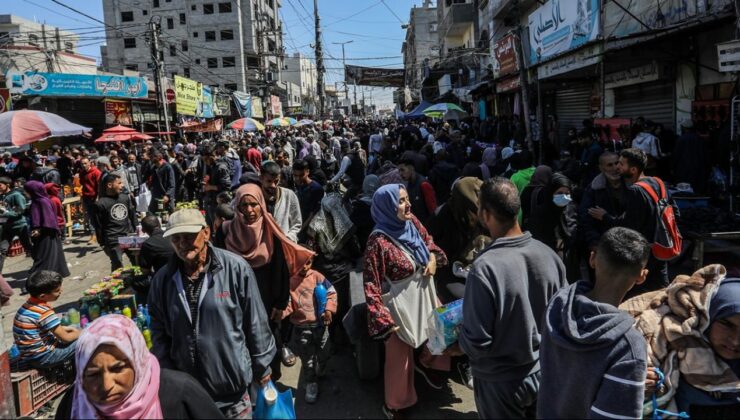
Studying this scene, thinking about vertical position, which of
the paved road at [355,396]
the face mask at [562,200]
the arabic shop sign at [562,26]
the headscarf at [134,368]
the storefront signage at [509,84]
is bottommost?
the paved road at [355,396]

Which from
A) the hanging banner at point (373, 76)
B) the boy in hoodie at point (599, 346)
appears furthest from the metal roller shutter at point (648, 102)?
the hanging banner at point (373, 76)

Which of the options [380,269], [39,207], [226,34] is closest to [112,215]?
[39,207]

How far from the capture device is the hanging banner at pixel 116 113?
70.3 feet

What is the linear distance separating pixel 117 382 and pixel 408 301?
6.47 ft

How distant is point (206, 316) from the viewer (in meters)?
2.46

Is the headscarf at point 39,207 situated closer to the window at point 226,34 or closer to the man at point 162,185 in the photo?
the man at point 162,185

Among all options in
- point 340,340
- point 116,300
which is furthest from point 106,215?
point 340,340

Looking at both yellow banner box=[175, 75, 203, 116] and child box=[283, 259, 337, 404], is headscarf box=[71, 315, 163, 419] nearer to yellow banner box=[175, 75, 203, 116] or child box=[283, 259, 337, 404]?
child box=[283, 259, 337, 404]

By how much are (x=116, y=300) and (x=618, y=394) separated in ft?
16.8

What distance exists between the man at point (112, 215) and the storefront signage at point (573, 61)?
8219 mm

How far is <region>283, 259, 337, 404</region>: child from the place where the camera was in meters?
3.94

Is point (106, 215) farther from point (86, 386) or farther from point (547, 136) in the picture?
point (547, 136)

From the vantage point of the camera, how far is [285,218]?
4.61 meters

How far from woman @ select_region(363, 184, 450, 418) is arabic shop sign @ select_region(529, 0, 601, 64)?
7.50 metres
